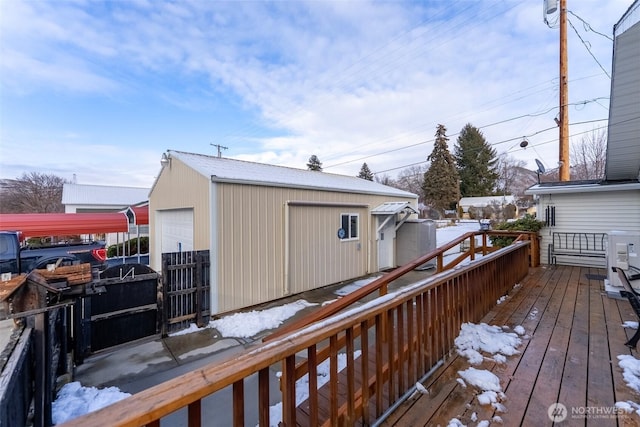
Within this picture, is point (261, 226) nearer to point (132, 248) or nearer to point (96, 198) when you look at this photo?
point (132, 248)

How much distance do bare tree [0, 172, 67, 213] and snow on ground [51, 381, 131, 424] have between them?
24292mm

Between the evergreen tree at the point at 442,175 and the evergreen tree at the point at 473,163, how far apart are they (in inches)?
187

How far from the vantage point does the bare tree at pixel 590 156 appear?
15.9m

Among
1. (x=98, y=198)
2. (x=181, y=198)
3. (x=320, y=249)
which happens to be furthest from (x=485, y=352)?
(x=98, y=198)

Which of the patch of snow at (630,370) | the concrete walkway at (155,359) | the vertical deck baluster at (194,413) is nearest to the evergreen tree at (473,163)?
the patch of snow at (630,370)

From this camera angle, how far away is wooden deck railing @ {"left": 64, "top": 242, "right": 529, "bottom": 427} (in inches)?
32.7

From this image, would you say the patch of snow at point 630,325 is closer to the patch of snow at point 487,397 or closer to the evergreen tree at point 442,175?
the patch of snow at point 487,397

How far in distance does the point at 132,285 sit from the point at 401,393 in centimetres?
411

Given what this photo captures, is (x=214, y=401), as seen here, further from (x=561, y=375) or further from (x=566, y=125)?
(x=566, y=125)

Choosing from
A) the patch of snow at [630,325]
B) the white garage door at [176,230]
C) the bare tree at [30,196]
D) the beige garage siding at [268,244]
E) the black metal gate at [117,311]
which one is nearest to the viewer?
the patch of snow at [630,325]

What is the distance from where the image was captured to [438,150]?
93.2 ft

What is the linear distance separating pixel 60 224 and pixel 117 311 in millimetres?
7609

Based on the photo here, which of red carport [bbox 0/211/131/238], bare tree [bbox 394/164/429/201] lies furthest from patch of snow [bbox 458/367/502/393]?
bare tree [bbox 394/164/429/201]

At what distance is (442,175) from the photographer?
28344mm
